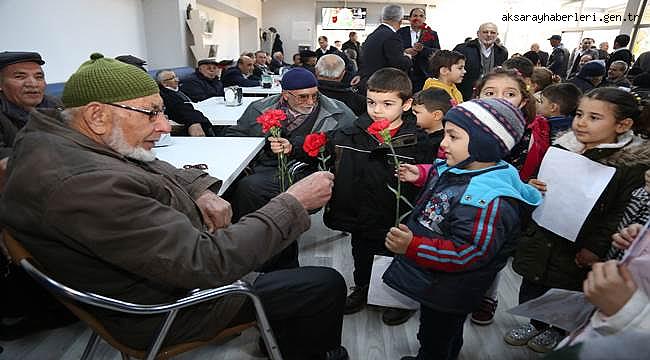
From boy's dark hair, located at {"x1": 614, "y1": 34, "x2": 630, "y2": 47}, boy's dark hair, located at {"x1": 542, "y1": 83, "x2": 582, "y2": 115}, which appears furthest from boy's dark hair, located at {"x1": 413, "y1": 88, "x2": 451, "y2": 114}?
boy's dark hair, located at {"x1": 614, "y1": 34, "x2": 630, "y2": 47}

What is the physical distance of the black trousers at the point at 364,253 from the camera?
2.09 metres

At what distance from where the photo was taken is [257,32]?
12742mm

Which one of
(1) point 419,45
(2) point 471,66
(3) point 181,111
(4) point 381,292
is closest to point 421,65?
(1) point 419,45

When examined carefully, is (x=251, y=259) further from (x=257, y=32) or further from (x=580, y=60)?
(x=257, y=32)

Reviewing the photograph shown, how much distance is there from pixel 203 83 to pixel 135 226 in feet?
14.0

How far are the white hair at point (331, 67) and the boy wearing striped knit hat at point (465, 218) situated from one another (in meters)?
2.17

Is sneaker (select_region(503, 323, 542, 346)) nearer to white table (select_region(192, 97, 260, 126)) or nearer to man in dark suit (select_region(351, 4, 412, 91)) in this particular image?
white table (select_region(192, 97, 260, 126))

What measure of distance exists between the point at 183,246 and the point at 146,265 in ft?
0.31

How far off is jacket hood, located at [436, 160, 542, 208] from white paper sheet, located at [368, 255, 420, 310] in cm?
56

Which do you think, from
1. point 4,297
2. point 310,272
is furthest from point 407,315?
point 4,297

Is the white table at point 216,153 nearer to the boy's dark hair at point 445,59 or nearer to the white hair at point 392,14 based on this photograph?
the boy's dark hair at point 445,59

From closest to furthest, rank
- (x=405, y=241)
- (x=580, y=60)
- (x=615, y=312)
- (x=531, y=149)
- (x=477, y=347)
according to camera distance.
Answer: (x=615, y=312) < (x=405, y=241) < (x=477, y=347) < (x=531, y=149) < (x=580, y=60)

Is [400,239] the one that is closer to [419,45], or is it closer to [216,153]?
[216,153]

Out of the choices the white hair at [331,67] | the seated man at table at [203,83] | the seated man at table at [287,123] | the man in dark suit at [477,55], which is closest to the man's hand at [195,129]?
the seated man at table at [287,123]
